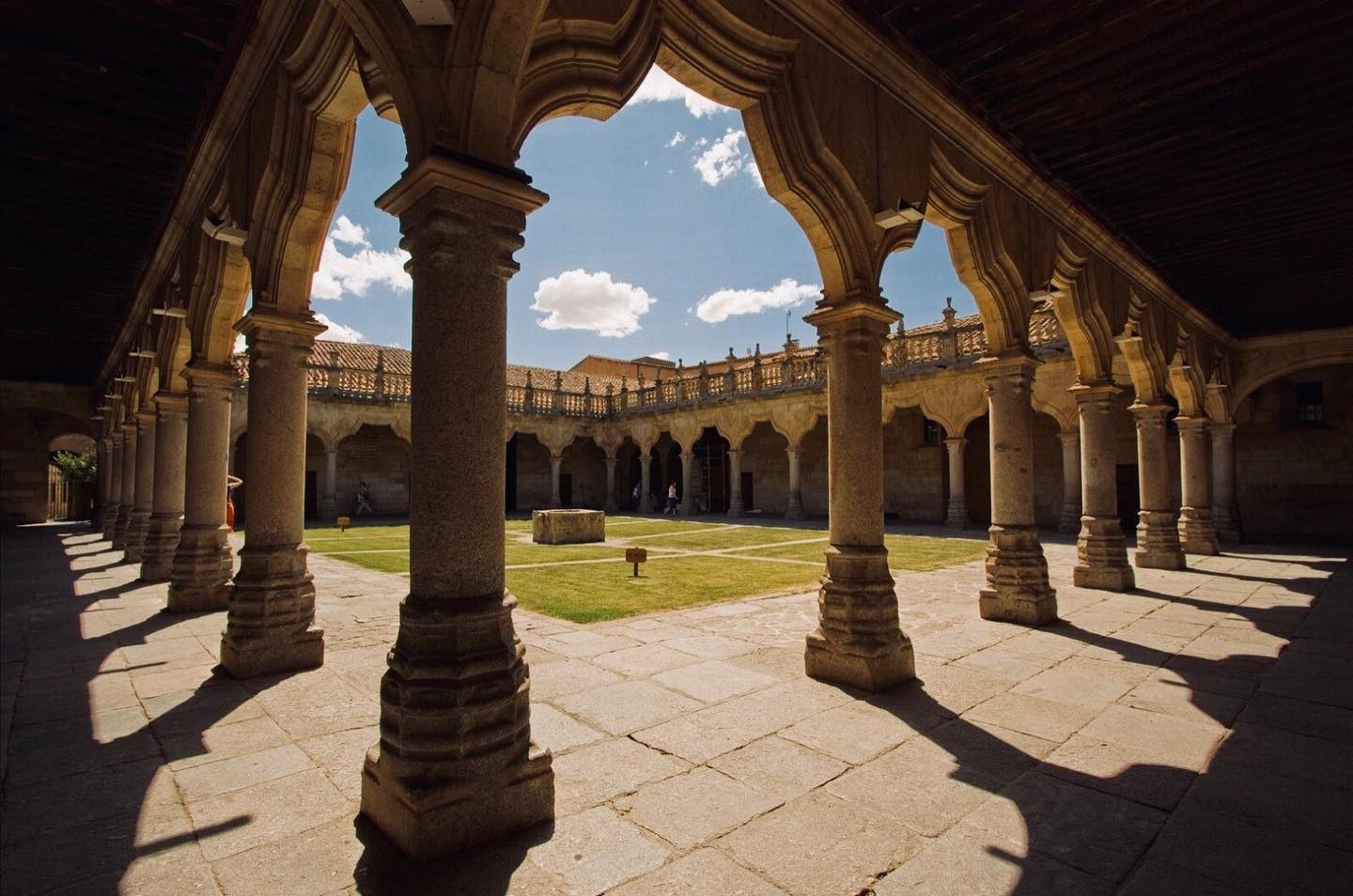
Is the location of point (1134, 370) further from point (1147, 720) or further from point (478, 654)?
point (478, 654)

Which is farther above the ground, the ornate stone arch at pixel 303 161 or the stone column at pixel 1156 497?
the ornate stone arch at pixel 303 161

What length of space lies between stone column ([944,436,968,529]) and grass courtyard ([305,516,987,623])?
9.98 ft

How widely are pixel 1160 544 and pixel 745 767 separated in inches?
361

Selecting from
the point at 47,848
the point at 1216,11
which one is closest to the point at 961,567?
the point at 1216,11

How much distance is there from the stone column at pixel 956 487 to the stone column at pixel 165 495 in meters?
16.4

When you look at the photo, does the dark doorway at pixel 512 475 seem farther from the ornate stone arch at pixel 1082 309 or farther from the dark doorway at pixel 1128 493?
the ornate stone arch at pixel 1082 309

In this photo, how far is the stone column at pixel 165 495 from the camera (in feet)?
27.1

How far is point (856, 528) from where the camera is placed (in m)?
4.27

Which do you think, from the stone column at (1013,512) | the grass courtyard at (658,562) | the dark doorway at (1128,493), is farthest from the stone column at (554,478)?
the stone column at (1013,512)

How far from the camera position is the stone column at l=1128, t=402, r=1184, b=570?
30.3 ft

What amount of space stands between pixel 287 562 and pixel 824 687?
370 centimetres

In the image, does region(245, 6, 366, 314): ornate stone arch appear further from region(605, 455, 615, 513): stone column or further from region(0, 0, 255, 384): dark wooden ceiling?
region(605, 455, 615, 513): stone column

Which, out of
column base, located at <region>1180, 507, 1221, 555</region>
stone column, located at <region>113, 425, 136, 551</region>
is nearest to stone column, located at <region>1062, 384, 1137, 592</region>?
column base, located at <region>1180, 507, 1221, 555</region>

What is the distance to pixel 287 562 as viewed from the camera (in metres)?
4.52
